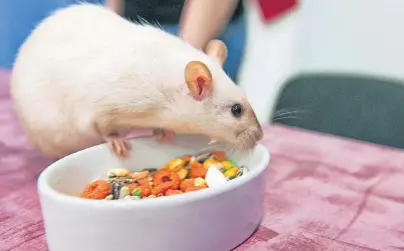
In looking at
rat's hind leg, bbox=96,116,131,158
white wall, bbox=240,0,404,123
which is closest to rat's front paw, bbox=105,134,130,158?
rat's hind leg, bbox=96,116,131,158

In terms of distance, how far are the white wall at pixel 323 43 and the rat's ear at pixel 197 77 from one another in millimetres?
1076

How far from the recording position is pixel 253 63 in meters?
2.42

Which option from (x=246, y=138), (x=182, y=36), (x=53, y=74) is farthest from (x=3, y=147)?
(x=246, y=138)

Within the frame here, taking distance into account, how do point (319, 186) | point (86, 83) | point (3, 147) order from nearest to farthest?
point (86, 83)
point (319, 186)
point (3, 147)

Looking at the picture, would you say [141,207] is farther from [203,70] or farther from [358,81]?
[358,81]

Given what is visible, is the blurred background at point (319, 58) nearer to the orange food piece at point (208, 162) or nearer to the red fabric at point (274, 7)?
the red fabric at point (274, 7)

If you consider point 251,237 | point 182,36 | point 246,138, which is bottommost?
point 251,237

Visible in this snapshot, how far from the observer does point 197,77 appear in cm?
93

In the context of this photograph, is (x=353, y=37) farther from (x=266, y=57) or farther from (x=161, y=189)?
(x=161, y=189)

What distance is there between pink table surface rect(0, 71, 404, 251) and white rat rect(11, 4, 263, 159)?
0.14 m

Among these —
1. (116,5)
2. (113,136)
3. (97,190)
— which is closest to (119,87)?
(113,136)

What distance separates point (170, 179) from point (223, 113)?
5.8 inches

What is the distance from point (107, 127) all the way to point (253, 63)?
1.44m

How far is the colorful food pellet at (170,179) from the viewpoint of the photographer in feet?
2.94
